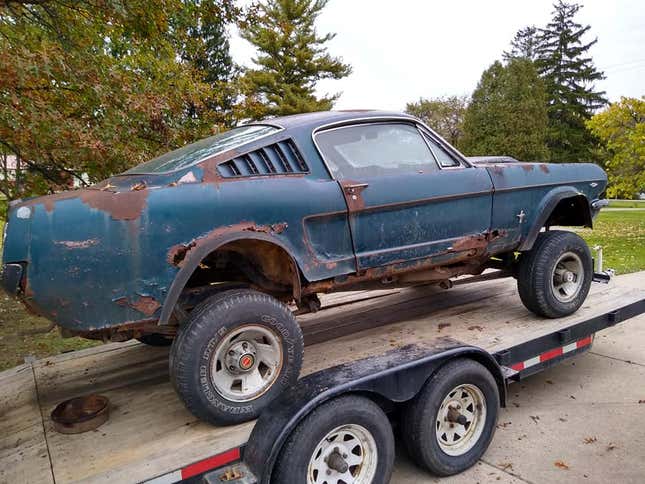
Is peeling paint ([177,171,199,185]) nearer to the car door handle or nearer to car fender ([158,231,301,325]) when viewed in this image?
car fender ([158,231,301,325])

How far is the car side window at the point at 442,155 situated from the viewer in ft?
11.9

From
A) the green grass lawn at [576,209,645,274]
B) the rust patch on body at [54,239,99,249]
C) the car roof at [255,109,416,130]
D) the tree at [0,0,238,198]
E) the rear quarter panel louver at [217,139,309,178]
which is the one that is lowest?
the green grass lawn at [576,209,645,274]

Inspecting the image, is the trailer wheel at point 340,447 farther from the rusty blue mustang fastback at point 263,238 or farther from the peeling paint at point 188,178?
the peeling paint at point 188,178

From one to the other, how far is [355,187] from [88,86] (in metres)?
3.17

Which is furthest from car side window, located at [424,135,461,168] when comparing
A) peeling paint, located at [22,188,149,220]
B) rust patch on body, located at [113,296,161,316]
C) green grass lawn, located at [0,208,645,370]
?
green grass lawn, located at [0,208,645,370]

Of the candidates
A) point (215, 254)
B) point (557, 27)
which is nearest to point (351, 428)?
point (215, 254)

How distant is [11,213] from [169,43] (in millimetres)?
Result: 3971

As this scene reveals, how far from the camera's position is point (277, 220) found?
2.79 metres

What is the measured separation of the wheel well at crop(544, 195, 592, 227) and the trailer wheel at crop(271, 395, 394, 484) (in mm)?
2655

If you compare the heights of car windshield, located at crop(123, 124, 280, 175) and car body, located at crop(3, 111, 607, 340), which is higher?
car windshield, located at crop(123, 124, 280, 175)

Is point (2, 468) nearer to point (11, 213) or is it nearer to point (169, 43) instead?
point (11, 213)

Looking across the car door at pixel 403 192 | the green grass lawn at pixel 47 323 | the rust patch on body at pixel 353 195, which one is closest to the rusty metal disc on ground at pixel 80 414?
the car door at pixel 403 192

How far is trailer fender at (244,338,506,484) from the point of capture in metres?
2.30

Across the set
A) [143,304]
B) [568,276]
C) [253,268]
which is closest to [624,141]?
[568,276]
